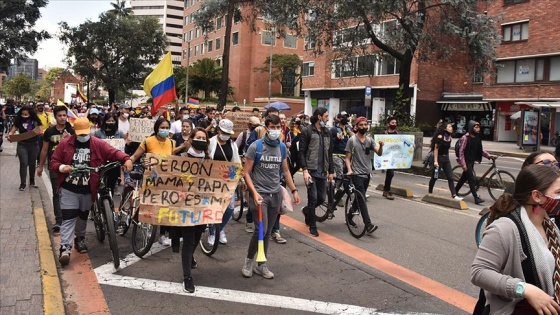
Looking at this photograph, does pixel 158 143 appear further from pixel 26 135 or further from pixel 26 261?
pixel 26 135

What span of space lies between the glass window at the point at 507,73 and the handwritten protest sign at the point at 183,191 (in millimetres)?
34538

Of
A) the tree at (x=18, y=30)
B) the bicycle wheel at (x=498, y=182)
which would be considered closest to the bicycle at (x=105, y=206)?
the bicycle wheel at (x=498, y=182)

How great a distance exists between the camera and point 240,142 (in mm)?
9242

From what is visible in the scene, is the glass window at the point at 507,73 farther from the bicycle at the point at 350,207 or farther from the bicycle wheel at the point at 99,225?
the bicycle wheel at the point at 99,225

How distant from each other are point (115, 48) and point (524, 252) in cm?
5127

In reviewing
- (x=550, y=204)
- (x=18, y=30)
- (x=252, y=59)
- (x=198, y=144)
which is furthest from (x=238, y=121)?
(x=252, y=59)

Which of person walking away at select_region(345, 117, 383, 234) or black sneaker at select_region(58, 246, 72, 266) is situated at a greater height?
person walking away at select_region(345, 117, 383, 234)

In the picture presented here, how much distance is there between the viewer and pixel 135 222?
20.6 feet

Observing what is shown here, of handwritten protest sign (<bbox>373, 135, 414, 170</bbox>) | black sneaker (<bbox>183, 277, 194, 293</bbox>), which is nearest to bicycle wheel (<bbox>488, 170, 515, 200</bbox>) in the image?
handwritten protest sign (<bbox>373, 135, 414, 170</bbox>)

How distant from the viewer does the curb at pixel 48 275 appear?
457 cm

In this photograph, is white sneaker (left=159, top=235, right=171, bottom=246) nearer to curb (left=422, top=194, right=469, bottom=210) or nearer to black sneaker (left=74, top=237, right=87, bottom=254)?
black sneaker (left=74, top=237, right=87, bottom=254)

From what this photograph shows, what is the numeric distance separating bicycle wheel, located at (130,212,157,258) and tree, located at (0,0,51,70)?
92.5 feet

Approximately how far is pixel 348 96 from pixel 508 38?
17480 millimetres

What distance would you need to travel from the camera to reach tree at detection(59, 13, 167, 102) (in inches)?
1868
